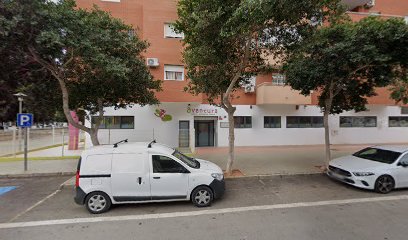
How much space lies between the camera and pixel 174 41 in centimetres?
1448

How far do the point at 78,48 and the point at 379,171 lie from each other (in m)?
9.45

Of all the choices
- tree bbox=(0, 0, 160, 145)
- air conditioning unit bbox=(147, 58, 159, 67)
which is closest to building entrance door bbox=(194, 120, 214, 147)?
air conditioning unit bbox=(147, 58, 159, 67)

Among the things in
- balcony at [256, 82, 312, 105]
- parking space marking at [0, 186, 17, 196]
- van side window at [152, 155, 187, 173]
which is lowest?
parking space marking at [0, 186, 17, 196]

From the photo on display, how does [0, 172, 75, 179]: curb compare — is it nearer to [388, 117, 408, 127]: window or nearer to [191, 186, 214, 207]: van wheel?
[191, 186, 214, 207]: van wheel

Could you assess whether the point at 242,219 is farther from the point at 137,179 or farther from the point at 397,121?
the point at 397,121

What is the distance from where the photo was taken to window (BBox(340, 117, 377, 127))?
59.7 ft

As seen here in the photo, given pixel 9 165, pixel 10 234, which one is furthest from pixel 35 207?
pixel 9 165

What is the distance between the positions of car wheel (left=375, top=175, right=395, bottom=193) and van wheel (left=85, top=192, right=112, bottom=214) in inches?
291

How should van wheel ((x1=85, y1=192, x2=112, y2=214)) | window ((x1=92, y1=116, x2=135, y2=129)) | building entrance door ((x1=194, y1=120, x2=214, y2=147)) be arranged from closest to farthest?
van wheel ((x1=85, y1=192, x2=112, y2=214)), window ((x1=92, y1=116, x2=135, y2=129)), building entrance door ((x1=194, y1=120, x2=214, y2=147))

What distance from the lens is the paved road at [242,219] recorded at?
4305 millimetres

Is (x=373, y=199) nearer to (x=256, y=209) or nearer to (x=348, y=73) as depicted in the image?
(x=256, y=209)

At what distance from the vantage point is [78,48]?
22.0 ft

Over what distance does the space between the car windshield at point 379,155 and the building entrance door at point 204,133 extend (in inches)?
383

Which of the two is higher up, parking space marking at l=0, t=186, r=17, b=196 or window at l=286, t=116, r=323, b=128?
window at l=286, t=116, r=323, b=128
